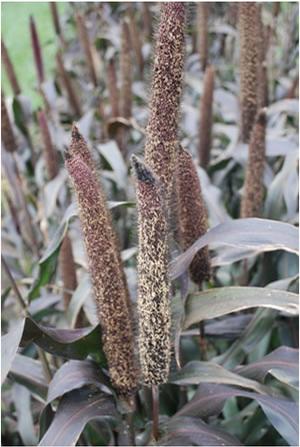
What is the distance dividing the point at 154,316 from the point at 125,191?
1143 millimetres

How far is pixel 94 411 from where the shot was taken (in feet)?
3.84

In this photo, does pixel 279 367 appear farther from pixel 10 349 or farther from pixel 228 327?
pixel 10 349

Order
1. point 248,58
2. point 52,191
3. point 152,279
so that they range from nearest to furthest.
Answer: point 152,279
point 248,58
point 52,191

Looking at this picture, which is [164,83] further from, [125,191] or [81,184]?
[125,191]

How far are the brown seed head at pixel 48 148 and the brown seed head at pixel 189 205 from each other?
73 cm

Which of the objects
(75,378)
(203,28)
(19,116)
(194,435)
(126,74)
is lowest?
(194,435)

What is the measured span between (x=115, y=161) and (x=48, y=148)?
11.0 inches

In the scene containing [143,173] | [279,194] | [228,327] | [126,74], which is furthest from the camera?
[126,74]

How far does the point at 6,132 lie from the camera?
1959mm

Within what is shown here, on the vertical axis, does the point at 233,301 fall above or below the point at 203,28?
below

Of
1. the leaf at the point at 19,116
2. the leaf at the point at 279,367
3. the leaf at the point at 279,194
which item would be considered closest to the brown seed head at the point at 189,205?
the leaf at the point at 279,367

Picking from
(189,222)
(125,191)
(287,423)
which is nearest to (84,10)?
(125,191)

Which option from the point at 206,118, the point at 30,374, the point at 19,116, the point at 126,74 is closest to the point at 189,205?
the point at 30,374

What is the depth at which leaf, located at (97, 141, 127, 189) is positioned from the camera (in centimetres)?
212
